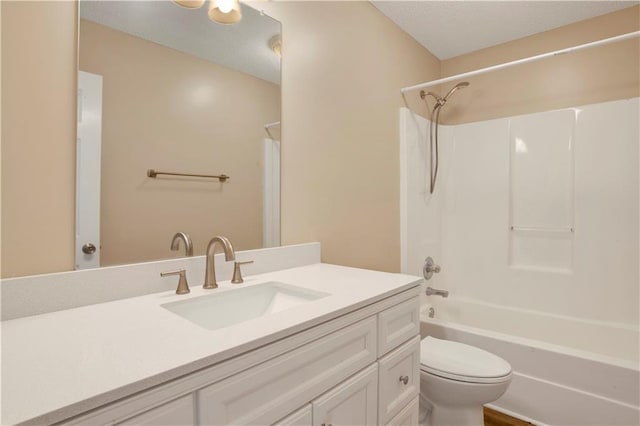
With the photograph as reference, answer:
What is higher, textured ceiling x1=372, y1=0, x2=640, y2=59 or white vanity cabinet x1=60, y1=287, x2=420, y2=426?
textured ceiling x1=372, y1=0, x2=640, y2=59

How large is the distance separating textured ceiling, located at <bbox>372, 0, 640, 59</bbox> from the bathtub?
76.9 inches

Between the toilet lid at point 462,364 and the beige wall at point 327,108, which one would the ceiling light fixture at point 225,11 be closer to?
the beige wall at point 327,108

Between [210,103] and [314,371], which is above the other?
[210,103]

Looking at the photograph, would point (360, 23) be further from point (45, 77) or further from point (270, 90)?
point (45, 77)

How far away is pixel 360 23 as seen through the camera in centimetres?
192

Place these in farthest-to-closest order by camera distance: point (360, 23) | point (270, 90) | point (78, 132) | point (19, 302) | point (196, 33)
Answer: point (360, 23) < point (270, 90) < point (196, 33) < point (78, 132) < point (19, 302)

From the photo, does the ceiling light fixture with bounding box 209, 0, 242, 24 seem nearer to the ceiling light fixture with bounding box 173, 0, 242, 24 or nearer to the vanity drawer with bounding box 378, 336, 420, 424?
the ceiling light fixture with bounding box 173, 0, 242, 24

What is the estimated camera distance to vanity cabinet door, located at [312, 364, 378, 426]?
840 mm

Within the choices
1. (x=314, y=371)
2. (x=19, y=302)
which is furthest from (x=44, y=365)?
(x=314, y=371)

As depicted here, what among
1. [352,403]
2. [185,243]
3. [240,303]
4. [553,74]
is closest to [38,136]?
[185,243]

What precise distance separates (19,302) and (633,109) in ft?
10.1

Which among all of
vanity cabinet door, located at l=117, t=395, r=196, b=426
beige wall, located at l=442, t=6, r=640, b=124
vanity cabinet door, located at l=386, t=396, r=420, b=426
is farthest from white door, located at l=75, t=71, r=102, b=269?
beige wall, located at l=442, t=6, r=640, b=124

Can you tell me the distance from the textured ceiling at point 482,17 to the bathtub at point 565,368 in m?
1.95

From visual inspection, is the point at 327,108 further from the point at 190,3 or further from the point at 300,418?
the point at 300,418
